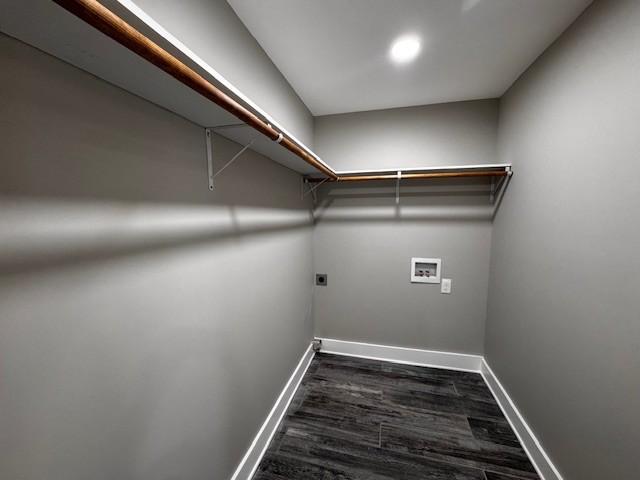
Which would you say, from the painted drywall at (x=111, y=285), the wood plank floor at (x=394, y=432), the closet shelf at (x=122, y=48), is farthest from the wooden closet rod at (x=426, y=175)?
the wood plank floor at (x=394, y=432)

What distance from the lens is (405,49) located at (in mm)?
1428

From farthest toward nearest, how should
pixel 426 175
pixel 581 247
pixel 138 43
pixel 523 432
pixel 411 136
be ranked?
1. pixel 411 136
2. pixel 426 175
3. pixel 523 432
4. pixel 581 247
5. pixel 138 43

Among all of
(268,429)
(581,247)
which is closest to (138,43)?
(581,247)

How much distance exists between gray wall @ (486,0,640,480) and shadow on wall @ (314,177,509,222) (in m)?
0.37

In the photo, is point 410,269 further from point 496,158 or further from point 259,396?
point 259,396

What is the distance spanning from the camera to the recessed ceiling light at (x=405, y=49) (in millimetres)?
1349

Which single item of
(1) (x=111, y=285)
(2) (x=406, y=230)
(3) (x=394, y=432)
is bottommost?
(3) (x=394, y=432)

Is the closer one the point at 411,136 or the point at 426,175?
the point at 426,175

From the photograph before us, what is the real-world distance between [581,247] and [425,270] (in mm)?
1180

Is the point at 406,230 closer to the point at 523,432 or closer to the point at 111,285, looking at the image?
the point at 523,432

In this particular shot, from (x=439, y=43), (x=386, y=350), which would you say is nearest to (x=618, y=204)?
(x=439, y=43)

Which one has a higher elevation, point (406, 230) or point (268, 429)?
point (406, 230)

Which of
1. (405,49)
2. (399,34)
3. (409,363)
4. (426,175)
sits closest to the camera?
(399,34)

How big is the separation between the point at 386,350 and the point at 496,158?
202 cm
